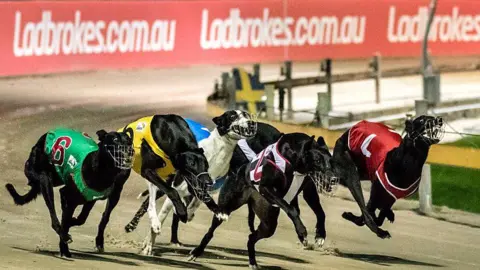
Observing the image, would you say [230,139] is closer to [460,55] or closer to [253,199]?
[253,199]

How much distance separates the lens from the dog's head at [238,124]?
8.66 metres

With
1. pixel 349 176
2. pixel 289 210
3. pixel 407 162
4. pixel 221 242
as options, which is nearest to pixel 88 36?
pixel 221 242

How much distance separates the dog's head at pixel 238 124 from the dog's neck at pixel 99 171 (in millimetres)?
793

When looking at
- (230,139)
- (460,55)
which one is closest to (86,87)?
(460,55)

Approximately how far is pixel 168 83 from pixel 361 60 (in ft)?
21.2

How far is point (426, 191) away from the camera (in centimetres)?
1177

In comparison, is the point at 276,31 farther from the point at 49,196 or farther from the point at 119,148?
the point at 119,148

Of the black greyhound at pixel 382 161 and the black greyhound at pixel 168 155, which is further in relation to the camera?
the black greyhound at pixel 382 161

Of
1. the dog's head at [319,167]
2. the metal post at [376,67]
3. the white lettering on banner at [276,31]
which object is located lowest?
the dog's head at [319,167]

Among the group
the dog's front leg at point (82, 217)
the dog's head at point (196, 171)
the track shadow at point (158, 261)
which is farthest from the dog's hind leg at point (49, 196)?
the dog's head at point (196, 171)

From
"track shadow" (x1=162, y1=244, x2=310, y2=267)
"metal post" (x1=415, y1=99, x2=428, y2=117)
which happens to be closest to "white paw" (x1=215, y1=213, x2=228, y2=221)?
"track shadow" (x1=162, y1=244, x2=310, y2=267)

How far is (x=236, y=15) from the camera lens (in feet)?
83.7

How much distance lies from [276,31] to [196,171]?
57.9 feet

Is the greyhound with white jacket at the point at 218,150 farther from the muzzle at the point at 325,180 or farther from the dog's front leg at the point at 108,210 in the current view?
the muzzle at the point at 325,180
